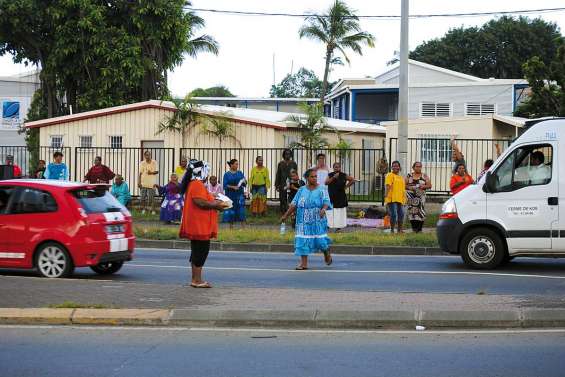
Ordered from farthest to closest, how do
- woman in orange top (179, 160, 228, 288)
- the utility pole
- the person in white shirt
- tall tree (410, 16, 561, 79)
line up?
tall tree (410, 16, 561, 79) < the utility pole < the person in white shirt < woman in orange top (179, 160, 228, 288)

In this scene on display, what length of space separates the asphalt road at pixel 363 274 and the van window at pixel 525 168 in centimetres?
142

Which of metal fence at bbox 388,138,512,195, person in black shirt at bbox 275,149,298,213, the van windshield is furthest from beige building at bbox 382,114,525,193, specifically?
the van windshield

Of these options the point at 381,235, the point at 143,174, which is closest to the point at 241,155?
the point at 143,174

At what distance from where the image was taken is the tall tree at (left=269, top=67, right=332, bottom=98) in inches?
3524

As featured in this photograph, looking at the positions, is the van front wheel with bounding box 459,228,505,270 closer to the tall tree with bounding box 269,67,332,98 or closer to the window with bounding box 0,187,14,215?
the window with bounding box 0,187,14,215

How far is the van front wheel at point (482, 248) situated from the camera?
48.4 feet

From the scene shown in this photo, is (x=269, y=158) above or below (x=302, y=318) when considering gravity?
above

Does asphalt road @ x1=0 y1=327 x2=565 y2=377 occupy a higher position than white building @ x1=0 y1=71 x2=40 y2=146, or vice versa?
white building @ x1=0 y1=71 x2=40 y2=146

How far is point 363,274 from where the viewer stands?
14.2 metres

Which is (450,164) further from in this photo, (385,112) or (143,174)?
(385,112)

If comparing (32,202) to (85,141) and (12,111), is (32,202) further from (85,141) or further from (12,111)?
(12,111)

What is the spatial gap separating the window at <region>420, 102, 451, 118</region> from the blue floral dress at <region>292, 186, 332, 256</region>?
28913 mm

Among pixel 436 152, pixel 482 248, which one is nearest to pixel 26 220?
pixel 482 248

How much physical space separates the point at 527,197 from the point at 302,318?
6.48m
